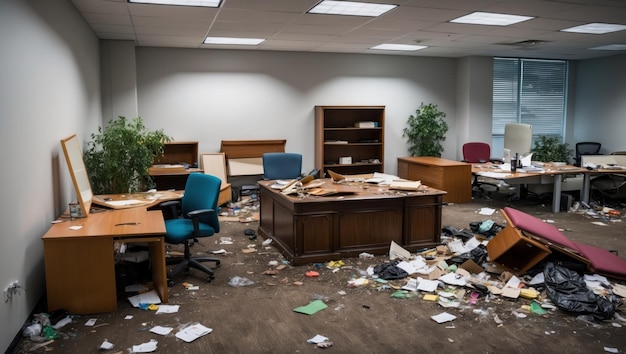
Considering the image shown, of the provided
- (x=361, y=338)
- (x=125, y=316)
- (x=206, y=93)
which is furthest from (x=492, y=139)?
(x=125, y=316)

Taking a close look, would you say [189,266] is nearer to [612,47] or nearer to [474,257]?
[474,257]

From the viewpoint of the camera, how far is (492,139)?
10.1 meters

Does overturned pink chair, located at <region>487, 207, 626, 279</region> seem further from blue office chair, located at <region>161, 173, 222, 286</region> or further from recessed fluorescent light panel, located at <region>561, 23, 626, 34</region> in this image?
recessed fluorescent light panel, located at <region>561, 23, 626, 34</region>

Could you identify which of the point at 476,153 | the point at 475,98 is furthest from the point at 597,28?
the point at 475,98

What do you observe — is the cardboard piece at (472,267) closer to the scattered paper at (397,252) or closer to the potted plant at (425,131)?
the scattered paper at (397,252)

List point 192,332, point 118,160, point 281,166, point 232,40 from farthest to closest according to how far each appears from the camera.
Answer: point 232,40
point 281,166
point 118,160
point 192,332

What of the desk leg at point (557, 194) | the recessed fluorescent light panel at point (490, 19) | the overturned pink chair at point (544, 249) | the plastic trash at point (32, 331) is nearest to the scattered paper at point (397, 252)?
the overturned pink chair at point (544, 249)

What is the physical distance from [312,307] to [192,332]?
3.05 ft

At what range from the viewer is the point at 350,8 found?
17.4 feet

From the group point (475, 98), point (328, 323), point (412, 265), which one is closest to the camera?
point (328, 323)

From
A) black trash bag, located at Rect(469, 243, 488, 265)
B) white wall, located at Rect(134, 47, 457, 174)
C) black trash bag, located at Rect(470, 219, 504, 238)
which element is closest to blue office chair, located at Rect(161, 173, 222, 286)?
black trash bag, located at Rect(469, 243, 488, 265)

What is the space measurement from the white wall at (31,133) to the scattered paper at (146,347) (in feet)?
2.40

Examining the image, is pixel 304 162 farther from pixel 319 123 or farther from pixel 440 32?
pixel 440 32

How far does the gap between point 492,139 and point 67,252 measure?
8.87m
